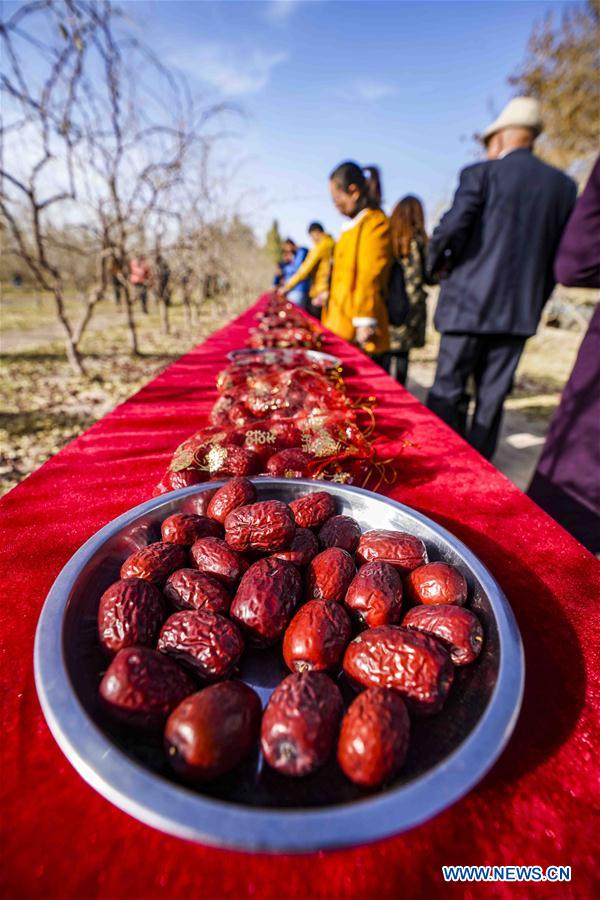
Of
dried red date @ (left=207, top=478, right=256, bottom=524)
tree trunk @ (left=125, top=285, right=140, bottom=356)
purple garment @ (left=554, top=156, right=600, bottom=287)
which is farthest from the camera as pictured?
tree trunk @ (left=125, top=285, right=140, bottom=356)

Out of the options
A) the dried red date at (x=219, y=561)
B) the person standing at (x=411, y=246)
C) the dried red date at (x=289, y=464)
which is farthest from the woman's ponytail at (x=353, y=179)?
the dried red date at (x=219, y=561)

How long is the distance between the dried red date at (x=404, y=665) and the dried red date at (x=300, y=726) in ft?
0.24

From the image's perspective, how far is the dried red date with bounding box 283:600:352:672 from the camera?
0.70 meters

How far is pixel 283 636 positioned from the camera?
0.77 metres

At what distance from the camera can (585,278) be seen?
2.17 meters

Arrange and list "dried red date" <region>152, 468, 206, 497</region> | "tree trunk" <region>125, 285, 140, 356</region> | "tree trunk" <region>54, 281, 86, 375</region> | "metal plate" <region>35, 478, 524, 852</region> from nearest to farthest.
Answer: "metal plate" <region>35, 478, 524, 852</region> → "dried red date" <region>152, 468, 206, 497</region> → "tree trunk" <region>54, 281, 86, 375</region> → "tree trunk" <region>125, 285, 140, 356</region>

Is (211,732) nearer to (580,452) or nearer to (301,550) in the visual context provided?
(301,550)

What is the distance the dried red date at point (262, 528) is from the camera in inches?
35.5

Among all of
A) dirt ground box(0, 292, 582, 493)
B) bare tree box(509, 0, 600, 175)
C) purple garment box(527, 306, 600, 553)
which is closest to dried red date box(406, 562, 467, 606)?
purple garment box(527, 306, 600, 553)

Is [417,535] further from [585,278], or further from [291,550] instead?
[585,278]

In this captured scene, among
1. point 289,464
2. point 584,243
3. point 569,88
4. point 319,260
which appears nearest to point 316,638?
point 289,464

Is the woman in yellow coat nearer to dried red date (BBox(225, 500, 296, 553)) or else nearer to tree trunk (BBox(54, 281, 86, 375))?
dried red date (BBox(225, 500, 296, 553))

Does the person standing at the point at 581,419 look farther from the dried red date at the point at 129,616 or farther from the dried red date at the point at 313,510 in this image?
the dried red date at the point at 129,616

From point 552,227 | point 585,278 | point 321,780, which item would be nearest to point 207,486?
point 321,780
